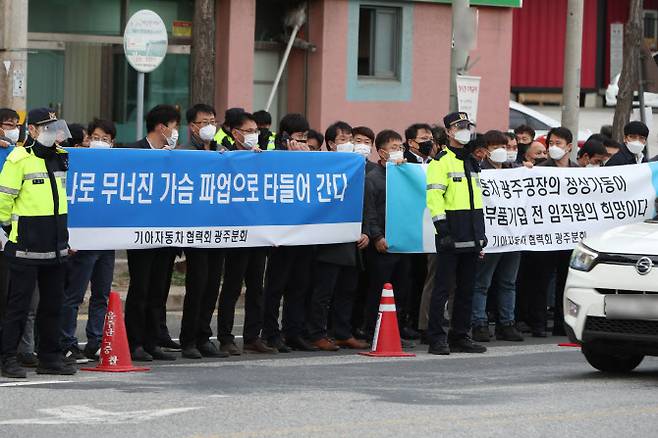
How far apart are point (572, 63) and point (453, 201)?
9.51 m

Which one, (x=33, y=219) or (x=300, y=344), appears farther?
(x=300, y=344)

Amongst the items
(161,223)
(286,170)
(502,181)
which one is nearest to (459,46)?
(502,181)

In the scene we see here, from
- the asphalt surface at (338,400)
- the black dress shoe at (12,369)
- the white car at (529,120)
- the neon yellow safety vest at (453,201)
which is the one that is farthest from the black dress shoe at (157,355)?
the white car at (529,120)

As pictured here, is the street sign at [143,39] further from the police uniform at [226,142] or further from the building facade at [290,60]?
the police uniform at [226,142]

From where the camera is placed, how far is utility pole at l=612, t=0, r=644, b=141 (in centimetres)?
2523

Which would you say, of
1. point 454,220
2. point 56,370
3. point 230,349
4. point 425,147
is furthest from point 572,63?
point 56,370

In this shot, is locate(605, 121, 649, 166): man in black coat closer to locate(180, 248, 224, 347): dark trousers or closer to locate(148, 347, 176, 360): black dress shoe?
locate(180, 248, 224, 347): dark trousers

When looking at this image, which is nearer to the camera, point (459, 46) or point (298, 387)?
point (298, 387)

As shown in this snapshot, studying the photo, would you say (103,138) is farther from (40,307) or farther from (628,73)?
(628,73)

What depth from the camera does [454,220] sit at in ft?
44.0

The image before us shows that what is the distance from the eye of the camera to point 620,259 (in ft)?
38.1

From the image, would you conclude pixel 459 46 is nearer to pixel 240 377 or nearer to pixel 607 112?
pixel 240 377

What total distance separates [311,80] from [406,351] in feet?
38.4

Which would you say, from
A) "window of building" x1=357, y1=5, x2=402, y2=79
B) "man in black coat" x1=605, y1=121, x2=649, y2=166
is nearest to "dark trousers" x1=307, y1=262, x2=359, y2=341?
"man in black coat" x1=605, y1=121, x2=649, y2=166
